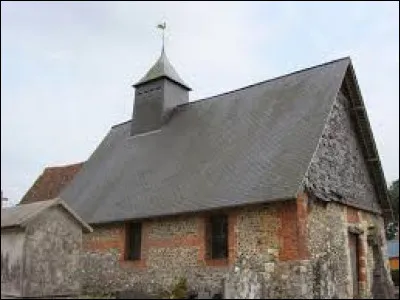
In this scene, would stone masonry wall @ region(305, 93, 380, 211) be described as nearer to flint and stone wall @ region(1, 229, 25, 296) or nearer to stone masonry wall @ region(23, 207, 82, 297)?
stone masonry wall @ region(23, 207, 82, 297)

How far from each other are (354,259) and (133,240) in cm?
748

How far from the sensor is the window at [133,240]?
17547 millimetres

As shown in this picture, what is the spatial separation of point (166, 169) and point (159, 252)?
3.35 metres

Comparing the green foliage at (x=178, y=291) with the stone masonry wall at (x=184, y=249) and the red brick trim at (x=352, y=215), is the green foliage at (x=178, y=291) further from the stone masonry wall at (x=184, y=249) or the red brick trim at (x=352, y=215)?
the red brick trim at (x=352, y=215)

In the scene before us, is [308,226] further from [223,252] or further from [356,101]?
[356,101]

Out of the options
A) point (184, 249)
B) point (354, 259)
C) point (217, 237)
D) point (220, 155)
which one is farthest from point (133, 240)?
point (354, 259)

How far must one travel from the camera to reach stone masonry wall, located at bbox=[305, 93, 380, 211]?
15.2 m

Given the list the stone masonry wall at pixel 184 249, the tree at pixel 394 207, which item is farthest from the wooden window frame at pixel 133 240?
the tree at pixel 394 207

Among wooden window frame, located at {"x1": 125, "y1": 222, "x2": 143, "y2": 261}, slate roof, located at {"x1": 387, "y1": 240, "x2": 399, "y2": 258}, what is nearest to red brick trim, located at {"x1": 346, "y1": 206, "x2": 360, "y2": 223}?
wooden window frame, located at {"x1": 125, "y1": 222, "x2": 143, "y2": 261}

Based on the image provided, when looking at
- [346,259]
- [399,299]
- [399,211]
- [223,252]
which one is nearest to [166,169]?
[223,252]

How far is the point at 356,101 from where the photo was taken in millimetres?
18547

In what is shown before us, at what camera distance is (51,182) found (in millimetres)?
28844

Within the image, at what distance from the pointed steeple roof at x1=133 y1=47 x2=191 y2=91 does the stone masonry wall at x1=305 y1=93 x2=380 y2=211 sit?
8469 mm

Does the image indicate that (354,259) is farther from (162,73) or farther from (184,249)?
(162,73)
